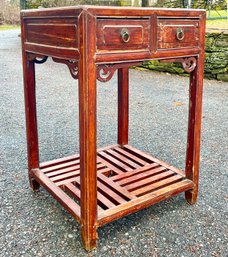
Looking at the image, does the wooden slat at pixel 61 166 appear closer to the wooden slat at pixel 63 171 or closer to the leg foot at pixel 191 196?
the wooden slat at pixel 63 171

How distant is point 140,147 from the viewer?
A: 2.90 metres

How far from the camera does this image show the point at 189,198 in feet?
6.69

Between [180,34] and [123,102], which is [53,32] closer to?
[180,34]

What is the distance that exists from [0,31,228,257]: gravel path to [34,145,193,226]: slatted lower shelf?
0.38 feet

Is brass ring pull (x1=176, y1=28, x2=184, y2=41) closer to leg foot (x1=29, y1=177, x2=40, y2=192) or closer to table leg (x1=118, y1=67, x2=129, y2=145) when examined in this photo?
table leg (x1=118, y1=67, x2=129, y2=145)

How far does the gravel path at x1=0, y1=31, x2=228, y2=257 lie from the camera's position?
1.67m

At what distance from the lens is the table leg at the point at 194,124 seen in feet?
6.04

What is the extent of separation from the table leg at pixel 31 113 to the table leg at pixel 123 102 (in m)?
0.67

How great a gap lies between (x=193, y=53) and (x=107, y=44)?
0.52 m

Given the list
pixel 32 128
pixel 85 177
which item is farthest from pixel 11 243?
pixel 32 128

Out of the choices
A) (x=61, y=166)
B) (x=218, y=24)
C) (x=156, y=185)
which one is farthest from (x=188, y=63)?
(x=218, y=24)

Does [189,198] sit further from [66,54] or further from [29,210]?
[66,54]

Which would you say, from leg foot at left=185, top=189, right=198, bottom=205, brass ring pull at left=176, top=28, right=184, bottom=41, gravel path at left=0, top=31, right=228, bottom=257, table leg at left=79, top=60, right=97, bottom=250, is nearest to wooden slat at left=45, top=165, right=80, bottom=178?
gravel path at left=0, top=31, right=228, bottom=257

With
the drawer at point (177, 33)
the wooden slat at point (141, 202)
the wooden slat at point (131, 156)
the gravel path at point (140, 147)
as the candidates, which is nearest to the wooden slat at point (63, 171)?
the gravel path at point (140, 147)
